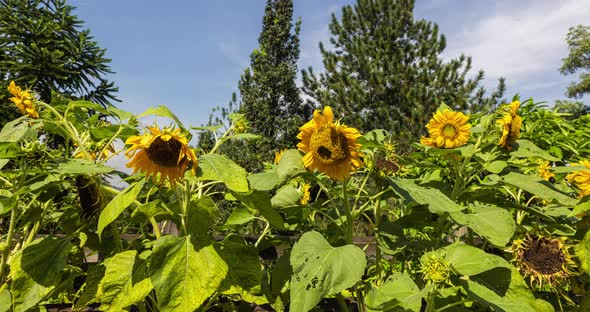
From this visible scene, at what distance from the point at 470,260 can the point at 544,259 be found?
31 centimetres

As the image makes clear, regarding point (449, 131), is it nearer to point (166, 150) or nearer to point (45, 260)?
point (166, 150)

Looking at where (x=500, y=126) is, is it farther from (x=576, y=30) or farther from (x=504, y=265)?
(x=576, y=30)

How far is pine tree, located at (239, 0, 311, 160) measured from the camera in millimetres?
14000

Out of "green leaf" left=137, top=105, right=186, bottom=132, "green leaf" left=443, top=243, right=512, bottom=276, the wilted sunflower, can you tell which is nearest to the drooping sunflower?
the wilted sunflower

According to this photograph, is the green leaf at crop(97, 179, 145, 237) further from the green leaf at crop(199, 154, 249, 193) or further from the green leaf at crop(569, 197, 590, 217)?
the green leaf at crop(569, 197, 590, 217)

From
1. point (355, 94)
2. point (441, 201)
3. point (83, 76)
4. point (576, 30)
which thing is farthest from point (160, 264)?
Answer: point (576, 30)

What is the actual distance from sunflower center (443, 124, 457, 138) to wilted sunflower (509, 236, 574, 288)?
14.1 inches

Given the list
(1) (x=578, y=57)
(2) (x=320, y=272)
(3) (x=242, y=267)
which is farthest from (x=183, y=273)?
(1) (x=578, y=57)

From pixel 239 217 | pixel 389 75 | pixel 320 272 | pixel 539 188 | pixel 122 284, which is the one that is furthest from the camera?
pixel 389 75

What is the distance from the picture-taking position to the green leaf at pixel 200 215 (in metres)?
1.01

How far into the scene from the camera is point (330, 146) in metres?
0.96

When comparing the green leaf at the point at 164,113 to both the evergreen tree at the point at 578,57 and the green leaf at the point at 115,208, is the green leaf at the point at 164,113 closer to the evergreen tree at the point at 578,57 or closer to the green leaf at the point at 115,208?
the green leaf at the point at 115,208

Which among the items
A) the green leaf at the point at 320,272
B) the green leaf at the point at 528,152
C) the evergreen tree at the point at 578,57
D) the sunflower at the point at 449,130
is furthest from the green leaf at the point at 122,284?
the evergreen tree at the point at 578,57

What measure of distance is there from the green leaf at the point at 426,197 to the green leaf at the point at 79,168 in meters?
0.64
